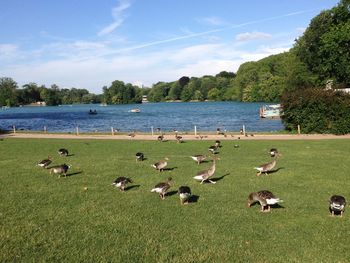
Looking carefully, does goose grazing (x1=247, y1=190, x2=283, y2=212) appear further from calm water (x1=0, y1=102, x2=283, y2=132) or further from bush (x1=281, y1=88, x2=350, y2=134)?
calm water (x1=0, y1=102, x2=283, y2=132)

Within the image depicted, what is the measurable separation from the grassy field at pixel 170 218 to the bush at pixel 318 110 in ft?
67.9

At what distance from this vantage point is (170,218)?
40.0 feet

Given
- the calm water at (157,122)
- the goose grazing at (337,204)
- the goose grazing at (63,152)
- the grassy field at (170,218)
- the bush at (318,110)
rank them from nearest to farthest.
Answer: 1. the grassy field at (170,218)
2. the goose grazing at (337,204)
3. the goose grazing at (63,152)
4. the bush at (318,110)
5. the calm water at (157,122)

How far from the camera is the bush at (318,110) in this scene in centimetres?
4019

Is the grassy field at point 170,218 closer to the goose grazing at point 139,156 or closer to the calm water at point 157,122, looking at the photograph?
the goose grazing at point 139,156

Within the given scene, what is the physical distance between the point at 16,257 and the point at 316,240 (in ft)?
24.5

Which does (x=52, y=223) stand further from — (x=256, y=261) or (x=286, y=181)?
(x=286, y=181)

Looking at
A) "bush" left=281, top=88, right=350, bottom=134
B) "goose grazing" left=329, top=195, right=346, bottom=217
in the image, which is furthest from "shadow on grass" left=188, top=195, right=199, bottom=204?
"bush" left=281, top=88, right=350, bottom=134

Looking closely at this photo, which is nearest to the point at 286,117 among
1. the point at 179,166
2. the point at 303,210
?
the point at 179,166

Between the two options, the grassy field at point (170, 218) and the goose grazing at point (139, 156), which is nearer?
the grassy field at point (170, 218)

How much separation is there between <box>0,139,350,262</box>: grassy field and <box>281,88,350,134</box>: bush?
20688 mm

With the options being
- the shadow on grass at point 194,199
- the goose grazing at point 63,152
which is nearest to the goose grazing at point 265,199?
the shadow on grass at point 194,199

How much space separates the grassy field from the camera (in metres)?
9.61

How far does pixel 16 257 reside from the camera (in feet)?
30.8
